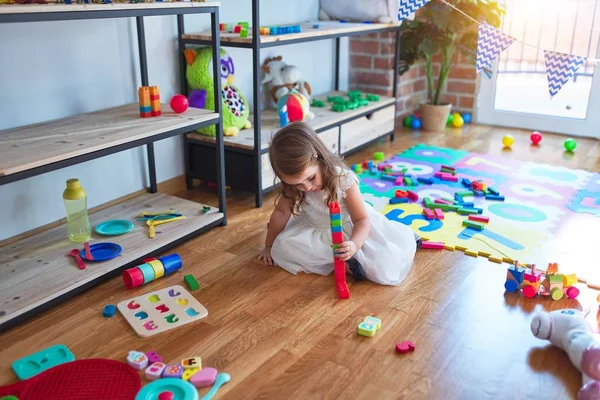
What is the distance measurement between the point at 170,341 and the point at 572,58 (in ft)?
6.30

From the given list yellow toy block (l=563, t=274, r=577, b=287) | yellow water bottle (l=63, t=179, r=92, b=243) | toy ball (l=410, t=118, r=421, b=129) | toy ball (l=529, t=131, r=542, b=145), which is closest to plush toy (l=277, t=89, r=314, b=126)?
yellow water bottle (l=63, t=179, r=92, b=243)

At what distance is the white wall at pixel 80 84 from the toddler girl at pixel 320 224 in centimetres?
81

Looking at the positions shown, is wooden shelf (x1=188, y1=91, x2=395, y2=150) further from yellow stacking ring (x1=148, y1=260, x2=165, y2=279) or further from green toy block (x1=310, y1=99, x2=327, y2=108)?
yellow stacking ring (x1=148, y1=260, x2=165, y2=279)

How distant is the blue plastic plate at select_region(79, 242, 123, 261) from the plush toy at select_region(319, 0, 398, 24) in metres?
2.05

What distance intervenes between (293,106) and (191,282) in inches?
45.8

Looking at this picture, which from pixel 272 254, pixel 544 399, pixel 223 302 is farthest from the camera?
pixel 272 254

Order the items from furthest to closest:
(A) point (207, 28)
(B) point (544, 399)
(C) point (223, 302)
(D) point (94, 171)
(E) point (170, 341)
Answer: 1. (A) point (207, 28)
2. (D) point (94, 171)
3. (C) point (223, 302)
4. (E) point (170, 341)
5. (B) point (544, 399)

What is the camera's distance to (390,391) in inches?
55.7

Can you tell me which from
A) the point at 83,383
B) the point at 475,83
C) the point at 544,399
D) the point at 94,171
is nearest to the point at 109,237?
the point at 94,171

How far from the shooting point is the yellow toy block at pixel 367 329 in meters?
1.64

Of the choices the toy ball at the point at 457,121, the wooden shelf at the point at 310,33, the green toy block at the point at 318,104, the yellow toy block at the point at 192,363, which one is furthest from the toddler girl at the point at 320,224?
the toy ball at the point at 457,121

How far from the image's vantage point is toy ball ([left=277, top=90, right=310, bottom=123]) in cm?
279

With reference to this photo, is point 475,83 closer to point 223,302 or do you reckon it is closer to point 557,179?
point 557,179

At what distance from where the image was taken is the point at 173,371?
148 cm
